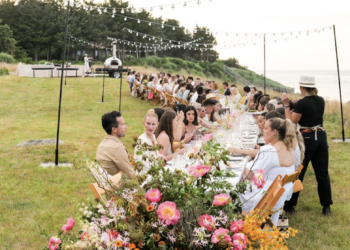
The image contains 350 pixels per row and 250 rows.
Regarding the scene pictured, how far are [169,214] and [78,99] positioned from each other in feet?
56.1

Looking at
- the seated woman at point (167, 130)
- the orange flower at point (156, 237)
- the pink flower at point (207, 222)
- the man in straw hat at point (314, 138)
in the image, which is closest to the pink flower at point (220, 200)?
the pink flower at point (207, 222)

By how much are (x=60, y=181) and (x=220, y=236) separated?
16.5 ft

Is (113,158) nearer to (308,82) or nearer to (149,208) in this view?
(149,208)

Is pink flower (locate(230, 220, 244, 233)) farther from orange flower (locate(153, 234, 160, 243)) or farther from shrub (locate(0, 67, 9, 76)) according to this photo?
shrub (locate(0, 67, 9, 76))

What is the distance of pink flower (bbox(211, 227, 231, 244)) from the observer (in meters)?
2.15

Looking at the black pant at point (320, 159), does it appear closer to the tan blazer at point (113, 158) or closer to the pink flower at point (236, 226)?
the tan blazer at point (113, 158)

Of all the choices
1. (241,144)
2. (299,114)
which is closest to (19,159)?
(241,144)

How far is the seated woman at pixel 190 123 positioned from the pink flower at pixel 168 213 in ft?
14.5

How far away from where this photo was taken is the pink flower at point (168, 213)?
84.2 inches

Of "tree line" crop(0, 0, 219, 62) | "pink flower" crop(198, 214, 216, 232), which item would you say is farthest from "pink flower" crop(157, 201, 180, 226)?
"tree line" crop(0, 0, 219, 62)

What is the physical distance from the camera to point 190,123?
686 cm

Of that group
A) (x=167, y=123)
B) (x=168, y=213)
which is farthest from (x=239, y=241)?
(x=167, y=123)

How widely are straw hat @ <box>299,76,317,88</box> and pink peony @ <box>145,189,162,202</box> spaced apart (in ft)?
12.7

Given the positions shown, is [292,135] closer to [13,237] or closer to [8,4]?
[13,237]
